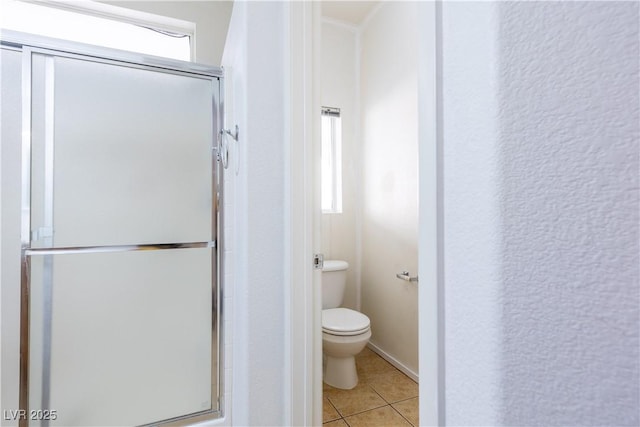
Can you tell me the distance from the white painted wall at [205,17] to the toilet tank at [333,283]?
1582mm

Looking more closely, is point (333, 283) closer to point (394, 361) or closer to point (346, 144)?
point (394, 361)

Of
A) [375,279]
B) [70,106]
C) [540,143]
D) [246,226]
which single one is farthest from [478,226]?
[375,279]

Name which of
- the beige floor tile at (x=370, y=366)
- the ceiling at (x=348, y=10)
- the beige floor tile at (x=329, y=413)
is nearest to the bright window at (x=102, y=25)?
the ceiling at (x=348, y=10)

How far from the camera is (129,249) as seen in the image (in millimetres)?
1387

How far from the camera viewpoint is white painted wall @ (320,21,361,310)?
94.9 inches

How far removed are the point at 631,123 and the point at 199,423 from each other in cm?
185

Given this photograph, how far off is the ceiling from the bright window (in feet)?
3.41

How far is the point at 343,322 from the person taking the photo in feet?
6.22

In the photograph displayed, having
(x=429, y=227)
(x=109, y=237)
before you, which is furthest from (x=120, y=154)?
(x=429, y=227)

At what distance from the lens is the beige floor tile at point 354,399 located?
5.42ft

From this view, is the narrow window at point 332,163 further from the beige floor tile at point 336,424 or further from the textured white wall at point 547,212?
the textured white wall at point 547,212

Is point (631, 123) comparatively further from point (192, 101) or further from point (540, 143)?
point (192, 101)

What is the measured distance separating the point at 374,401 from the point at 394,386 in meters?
0.21

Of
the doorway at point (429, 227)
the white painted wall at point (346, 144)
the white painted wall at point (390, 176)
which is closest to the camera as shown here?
the doorway at point (429, 227)
